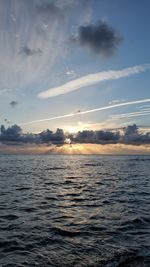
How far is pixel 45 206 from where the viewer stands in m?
22.9

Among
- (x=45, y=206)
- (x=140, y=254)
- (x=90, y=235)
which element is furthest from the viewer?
(x=45, y=206)

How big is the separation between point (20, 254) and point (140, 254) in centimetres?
523

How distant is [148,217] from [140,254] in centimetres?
794

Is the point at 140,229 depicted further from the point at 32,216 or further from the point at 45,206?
the point at 45,206

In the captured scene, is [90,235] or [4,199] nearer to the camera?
[90,235]

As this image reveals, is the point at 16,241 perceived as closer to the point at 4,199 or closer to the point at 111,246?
the point at 111,246

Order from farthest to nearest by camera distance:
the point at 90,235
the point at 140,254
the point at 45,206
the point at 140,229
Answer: the point at 45,206 < the point at 140,229 < the point at 90,235 < the point at 140,254

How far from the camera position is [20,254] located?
11.8 m

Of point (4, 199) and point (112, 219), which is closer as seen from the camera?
point (112, 219)

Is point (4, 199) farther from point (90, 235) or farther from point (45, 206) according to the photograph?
point (90, 235)

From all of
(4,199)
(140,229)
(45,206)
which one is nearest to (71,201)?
(45,206)

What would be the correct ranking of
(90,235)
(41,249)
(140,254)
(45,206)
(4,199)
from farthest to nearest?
(4,199) < (45,206) < (90,235) < (41,249) < (140,254)

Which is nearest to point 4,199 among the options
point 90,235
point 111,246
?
point 90,235

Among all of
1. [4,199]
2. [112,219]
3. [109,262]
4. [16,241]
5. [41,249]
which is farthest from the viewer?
[4,199]
